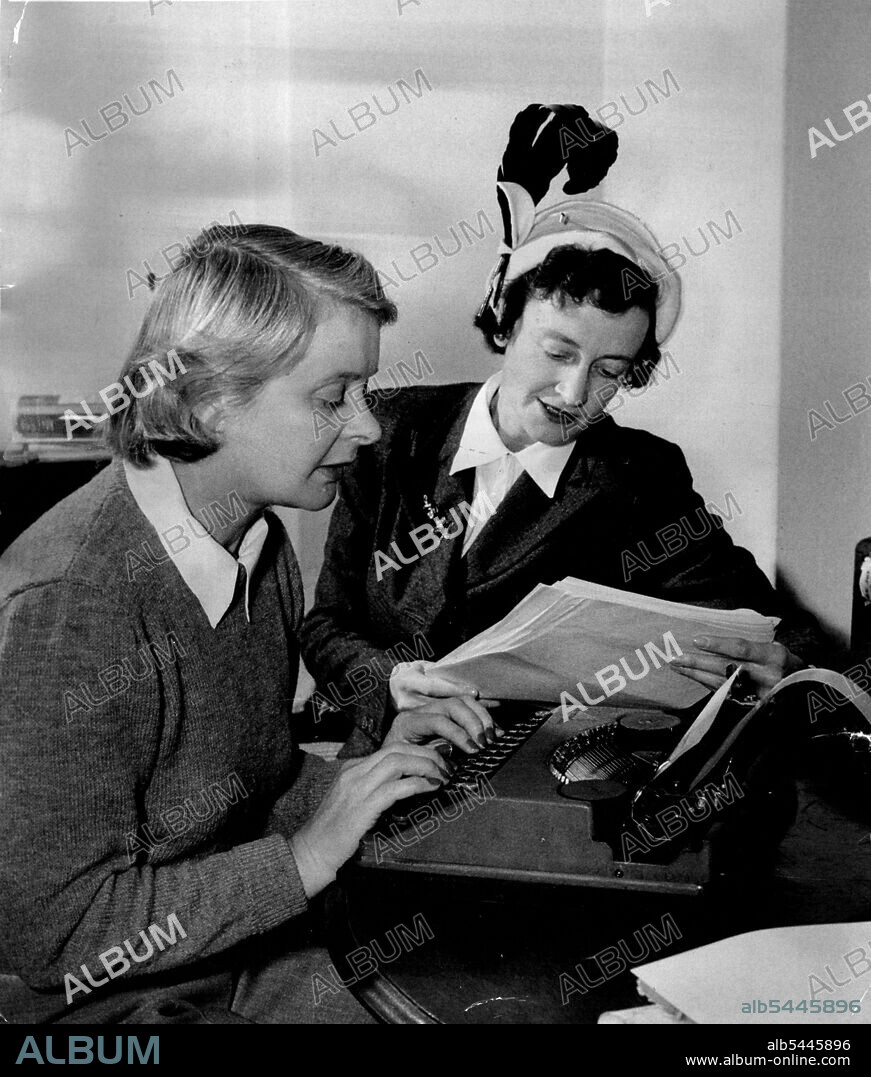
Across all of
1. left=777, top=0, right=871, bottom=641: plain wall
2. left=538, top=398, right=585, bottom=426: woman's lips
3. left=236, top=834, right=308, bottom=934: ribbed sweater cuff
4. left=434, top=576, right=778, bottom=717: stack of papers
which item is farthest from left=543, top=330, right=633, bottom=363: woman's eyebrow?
left=236, top=834, right=308, bottom=934: ribbed sweater cuff

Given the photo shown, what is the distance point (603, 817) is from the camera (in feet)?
3.05

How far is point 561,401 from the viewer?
1652 millimetres

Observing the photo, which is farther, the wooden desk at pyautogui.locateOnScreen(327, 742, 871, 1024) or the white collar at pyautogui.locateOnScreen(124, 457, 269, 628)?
the white collar at pyautogui.locateOnScreen(124, 457, 269, 628)

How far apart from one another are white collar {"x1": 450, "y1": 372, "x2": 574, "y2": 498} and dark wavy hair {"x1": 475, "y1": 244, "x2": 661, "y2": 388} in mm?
126

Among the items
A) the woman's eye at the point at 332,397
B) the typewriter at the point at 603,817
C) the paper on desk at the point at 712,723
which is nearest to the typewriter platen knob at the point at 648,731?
the typewriter at the point at 603,817

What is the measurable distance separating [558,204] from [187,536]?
83 cm

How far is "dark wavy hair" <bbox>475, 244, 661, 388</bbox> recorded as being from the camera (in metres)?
1.58

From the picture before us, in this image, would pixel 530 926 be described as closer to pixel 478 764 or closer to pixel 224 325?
pixel 478 764

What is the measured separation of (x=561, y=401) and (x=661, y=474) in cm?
20

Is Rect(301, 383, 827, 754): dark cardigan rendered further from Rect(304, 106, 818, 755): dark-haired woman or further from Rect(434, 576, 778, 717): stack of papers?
Rect(434, 576, 778, 717): stack of papers

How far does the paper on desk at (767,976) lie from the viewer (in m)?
0.76

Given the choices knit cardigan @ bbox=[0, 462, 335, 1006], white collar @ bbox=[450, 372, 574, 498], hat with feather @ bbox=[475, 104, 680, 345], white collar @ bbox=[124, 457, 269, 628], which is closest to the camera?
knit cardigan @ bbox=[0, 462, 335, 1006]

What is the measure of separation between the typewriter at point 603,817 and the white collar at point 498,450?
0.65 metres

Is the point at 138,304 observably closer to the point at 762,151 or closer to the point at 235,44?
the point at 235,44
